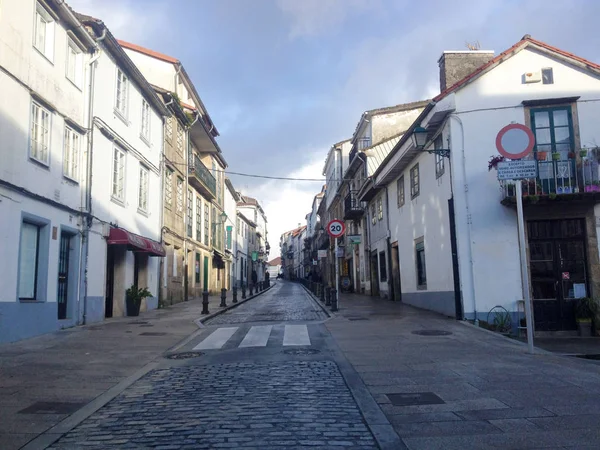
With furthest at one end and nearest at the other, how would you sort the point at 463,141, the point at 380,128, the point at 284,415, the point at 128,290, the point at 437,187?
the point at 380,128 < the point at 128,290 < the point at 437,187 < the point at 463,141 < the point at 284,415

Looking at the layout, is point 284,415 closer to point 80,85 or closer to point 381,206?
point 80,85

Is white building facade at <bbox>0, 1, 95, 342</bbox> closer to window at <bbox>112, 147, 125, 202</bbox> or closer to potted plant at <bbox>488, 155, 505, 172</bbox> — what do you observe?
window at <bbox>112, 147, 125, 202</bbox>

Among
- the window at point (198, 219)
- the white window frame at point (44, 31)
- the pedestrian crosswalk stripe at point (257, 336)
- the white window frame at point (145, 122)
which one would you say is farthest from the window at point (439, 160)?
the window at point (198, 219)

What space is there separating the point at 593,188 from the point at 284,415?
1033 cm

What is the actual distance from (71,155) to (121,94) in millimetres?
4226

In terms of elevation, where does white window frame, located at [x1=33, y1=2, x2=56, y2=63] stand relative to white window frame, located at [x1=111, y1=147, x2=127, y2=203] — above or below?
above

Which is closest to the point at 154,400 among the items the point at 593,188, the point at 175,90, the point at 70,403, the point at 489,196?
the point at 70,403

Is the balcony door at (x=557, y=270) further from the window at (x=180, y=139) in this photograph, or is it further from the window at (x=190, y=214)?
the window at (x=190, y=214)

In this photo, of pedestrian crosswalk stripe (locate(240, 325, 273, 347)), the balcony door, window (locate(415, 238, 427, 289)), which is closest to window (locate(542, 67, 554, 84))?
the balcony door

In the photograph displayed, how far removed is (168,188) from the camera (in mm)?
22344

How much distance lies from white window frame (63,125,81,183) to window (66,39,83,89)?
1.31 metres

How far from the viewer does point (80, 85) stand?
13.5m

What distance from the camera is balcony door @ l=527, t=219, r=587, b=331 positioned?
1268 cm

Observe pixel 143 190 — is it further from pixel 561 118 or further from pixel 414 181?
pixel 561 118
